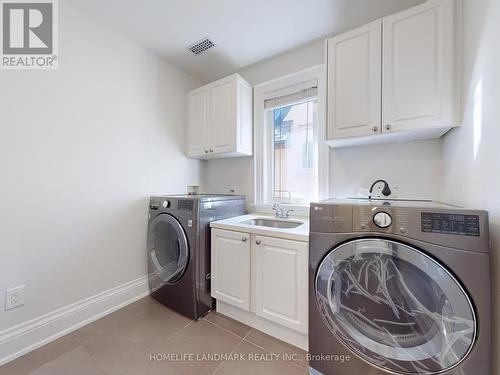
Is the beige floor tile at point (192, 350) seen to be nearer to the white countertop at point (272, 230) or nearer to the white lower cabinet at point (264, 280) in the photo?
the white lower cabinet at point (264, 280)

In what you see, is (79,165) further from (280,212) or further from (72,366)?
(280,212)

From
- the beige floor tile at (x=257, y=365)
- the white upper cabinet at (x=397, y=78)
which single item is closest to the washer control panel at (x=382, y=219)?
the white upper cabinet at (x=397, y=78)

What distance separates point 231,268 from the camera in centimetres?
159

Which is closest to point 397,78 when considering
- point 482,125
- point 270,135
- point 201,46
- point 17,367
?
point 482,125

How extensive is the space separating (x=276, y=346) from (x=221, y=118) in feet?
6.74

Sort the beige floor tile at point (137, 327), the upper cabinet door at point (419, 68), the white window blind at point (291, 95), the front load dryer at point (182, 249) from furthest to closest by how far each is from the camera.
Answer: the white window blind at point (291, 95)
the front load dryer at point (182, 249)
the beige floor tile at point (137, 327)
the upper cabinet door at point (419, 68)

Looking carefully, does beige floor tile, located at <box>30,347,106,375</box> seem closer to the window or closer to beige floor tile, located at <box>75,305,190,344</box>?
beige floor tile, located at <box>75,305,190,344</box>

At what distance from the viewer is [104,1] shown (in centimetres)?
152

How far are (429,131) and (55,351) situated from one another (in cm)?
286

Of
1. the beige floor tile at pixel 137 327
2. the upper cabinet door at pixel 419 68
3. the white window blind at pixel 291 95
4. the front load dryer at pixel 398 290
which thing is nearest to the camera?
the front load dryer at pixel 398 290

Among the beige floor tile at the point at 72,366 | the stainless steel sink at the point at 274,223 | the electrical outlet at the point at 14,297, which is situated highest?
the stainless steel sink at the point at 274,223

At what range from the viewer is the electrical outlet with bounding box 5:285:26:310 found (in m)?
1.27

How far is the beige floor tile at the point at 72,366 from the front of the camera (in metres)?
1.17

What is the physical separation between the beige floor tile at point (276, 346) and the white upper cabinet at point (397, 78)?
59.8 inches
